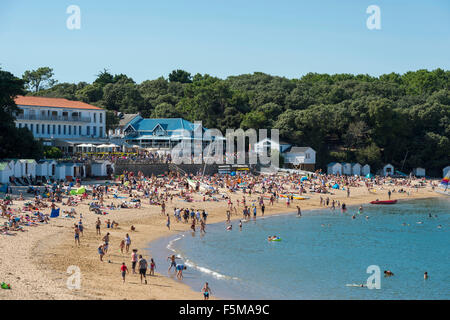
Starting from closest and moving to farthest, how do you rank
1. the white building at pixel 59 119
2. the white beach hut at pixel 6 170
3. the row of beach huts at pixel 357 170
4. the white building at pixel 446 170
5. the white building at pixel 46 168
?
the white beach hut at pixel 6 170, the white building at pixel 46 168, the white building at pixel 59 119, the row of beach huts at pixel 357 170, the white building at pixel 446 170

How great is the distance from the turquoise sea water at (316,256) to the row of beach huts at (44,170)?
55.8ft

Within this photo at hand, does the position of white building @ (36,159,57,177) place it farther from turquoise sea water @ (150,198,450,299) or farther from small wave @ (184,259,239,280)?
small wave @ (184,259,239,280)

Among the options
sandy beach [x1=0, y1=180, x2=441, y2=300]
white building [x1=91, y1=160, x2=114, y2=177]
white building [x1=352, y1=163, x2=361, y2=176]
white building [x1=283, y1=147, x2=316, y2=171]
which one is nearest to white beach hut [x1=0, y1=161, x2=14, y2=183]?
sandy beach [x1=0, y1=180, x2=441, y2=300]

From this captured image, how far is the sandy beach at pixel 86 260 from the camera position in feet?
64.7

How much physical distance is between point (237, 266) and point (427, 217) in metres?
27.1

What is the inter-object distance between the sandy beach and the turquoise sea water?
1.48 meters

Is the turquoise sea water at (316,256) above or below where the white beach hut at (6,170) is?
below

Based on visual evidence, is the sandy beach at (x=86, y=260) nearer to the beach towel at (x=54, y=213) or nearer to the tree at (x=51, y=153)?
the beach towel at (x=54, y=213)

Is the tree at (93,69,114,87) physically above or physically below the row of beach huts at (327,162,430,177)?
above

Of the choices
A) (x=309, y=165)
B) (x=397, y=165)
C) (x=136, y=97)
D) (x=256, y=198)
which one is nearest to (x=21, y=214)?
(x=256, y=198)

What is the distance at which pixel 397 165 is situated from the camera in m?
77.8

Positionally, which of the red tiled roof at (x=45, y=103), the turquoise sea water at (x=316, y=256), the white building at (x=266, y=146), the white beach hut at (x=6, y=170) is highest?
the red tiled roof at (x=45, y=103)

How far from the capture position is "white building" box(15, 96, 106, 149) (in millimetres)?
58312

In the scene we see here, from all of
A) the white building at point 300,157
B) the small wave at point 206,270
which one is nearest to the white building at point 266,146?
the white building at point 300,157
